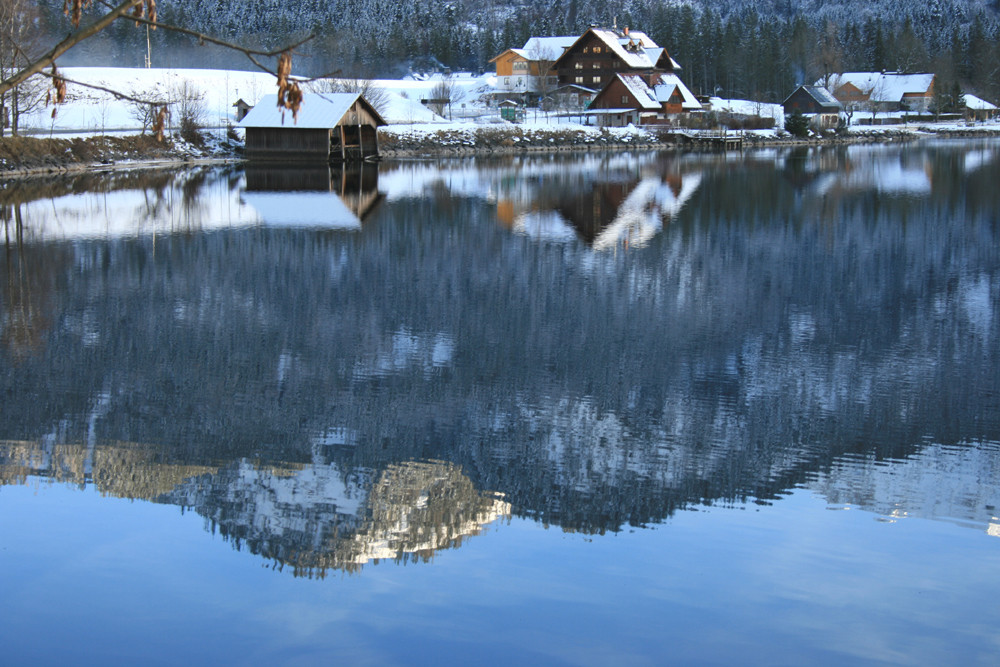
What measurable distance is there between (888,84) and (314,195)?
267 feet

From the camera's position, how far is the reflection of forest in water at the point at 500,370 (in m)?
7.44

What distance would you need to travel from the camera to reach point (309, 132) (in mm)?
47750

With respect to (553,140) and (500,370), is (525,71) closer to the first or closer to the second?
(553,140)

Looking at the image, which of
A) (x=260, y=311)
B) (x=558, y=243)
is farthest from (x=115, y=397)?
(x=558, y=243)

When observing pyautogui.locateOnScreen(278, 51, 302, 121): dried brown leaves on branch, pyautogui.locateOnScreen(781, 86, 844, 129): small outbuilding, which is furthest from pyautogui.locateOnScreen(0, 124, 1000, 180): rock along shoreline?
pyautogui.locateOnScreen(278, 51, 302, 121): dried brown leaves on branch

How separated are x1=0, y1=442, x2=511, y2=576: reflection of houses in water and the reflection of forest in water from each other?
0.03 metres

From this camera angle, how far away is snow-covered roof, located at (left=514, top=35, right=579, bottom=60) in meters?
91.8

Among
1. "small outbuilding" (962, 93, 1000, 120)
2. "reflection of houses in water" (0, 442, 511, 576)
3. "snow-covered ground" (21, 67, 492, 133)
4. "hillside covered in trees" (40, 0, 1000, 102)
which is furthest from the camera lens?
"hillside covered in trees" (40, 0, 1000, 102)

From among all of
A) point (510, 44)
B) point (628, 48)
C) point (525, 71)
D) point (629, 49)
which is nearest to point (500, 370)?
point (629, 49)

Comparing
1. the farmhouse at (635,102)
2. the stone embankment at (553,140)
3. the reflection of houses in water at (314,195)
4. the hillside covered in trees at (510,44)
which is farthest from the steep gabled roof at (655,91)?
the reflection of houses in water at (314,195)

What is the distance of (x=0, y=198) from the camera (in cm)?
2773

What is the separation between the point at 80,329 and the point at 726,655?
31.1 ft

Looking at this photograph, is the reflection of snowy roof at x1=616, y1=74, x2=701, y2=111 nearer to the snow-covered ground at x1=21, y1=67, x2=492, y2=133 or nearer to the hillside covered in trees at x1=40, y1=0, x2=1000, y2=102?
the snow-covered ground at x1=21, y1=67, x2=492, y2=133

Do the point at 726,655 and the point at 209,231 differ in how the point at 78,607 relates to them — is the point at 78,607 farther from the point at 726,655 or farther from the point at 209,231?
the point at 209,231
